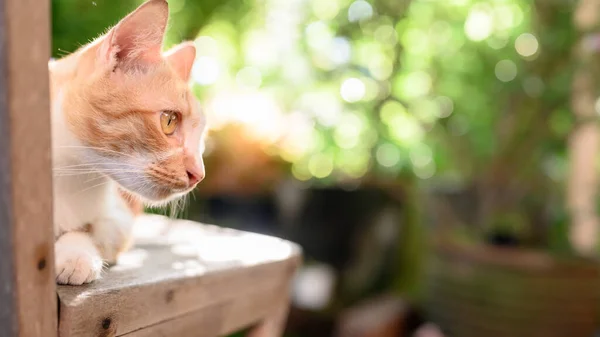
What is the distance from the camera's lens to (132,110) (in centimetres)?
54

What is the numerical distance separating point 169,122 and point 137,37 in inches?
3.9

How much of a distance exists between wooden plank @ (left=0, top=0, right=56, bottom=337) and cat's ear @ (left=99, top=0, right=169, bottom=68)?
0.50 feet

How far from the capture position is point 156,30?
531 millimetres

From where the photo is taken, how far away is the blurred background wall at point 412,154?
50.9 inches

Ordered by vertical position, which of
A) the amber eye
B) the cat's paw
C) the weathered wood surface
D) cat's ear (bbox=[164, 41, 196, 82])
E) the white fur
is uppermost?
cat's ear (bbox=[164, 41, 196, 82])

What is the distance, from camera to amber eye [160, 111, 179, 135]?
56 centimetres

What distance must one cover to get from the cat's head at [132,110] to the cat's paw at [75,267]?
0.10 meters

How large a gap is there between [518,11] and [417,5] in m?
0.30

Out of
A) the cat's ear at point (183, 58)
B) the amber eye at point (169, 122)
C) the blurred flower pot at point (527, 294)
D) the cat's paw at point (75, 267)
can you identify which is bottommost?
the blurred flower pot at point (527, 294)

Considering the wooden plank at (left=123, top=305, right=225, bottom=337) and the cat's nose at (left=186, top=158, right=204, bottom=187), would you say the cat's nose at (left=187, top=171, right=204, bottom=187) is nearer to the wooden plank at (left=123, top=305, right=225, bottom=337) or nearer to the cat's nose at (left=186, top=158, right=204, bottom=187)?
the cat's nose at (left=186, top=158, right=204, bottom=187)

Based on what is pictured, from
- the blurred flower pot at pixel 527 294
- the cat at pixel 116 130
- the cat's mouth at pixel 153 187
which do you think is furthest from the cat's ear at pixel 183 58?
the blurred flower pot at pixel 527 294

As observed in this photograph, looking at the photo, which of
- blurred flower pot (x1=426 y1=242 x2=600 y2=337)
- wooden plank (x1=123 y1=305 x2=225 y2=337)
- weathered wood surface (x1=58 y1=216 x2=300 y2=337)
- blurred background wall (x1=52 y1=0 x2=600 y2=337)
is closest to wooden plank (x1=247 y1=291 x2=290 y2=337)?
weathered wood surface (x1=58 y1=216 x2=300 y2=337)

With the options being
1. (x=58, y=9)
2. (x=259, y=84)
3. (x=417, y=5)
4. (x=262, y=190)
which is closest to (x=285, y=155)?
(x=262, y=190)

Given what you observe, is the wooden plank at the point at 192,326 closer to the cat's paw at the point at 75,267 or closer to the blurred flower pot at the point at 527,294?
the cat's paw at the point at 75,267
